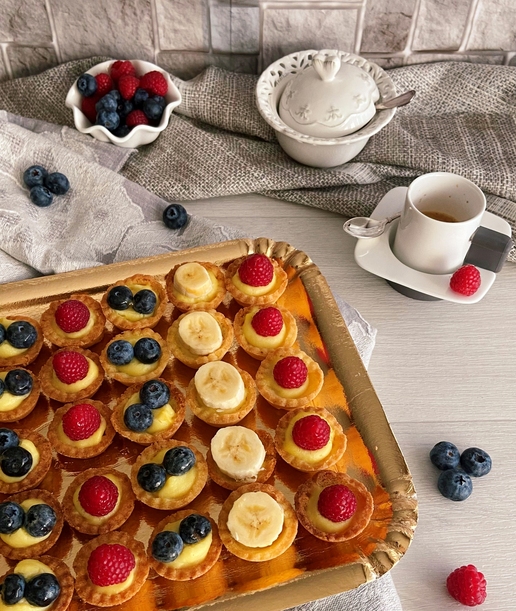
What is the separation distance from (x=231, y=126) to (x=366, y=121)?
0.36m

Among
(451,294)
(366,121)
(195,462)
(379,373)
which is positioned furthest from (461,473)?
(366,121)

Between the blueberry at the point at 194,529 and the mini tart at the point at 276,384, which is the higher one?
the mini tart at the point at 276,384

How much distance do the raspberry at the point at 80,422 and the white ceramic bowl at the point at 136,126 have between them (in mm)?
766

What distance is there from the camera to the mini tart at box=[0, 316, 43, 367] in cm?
128

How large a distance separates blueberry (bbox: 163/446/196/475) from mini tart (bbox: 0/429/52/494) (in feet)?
0.69

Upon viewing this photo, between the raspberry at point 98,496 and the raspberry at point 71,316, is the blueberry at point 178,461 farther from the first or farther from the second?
the raspberry at point 71,316

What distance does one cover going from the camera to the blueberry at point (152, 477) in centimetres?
110

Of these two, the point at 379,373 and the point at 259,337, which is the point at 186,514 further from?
the point at 379,373

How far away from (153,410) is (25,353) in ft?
0.93

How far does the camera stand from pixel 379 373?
1413 millimetres

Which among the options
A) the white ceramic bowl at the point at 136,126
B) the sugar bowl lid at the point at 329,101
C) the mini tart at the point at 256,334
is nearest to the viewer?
the mini tart at the point at 256,334

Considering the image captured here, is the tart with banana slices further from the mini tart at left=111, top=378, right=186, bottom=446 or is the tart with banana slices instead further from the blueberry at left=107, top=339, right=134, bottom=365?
the blueberry at left=107, top=339, right=134, bottom=365

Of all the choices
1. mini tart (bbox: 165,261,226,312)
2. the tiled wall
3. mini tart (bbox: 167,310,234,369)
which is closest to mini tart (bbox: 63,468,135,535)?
mini tart (bbox: 167,310,234,369)

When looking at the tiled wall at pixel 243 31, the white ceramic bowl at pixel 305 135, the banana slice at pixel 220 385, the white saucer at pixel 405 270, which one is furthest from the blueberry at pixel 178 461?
the tiled wall at pixel 243 31
